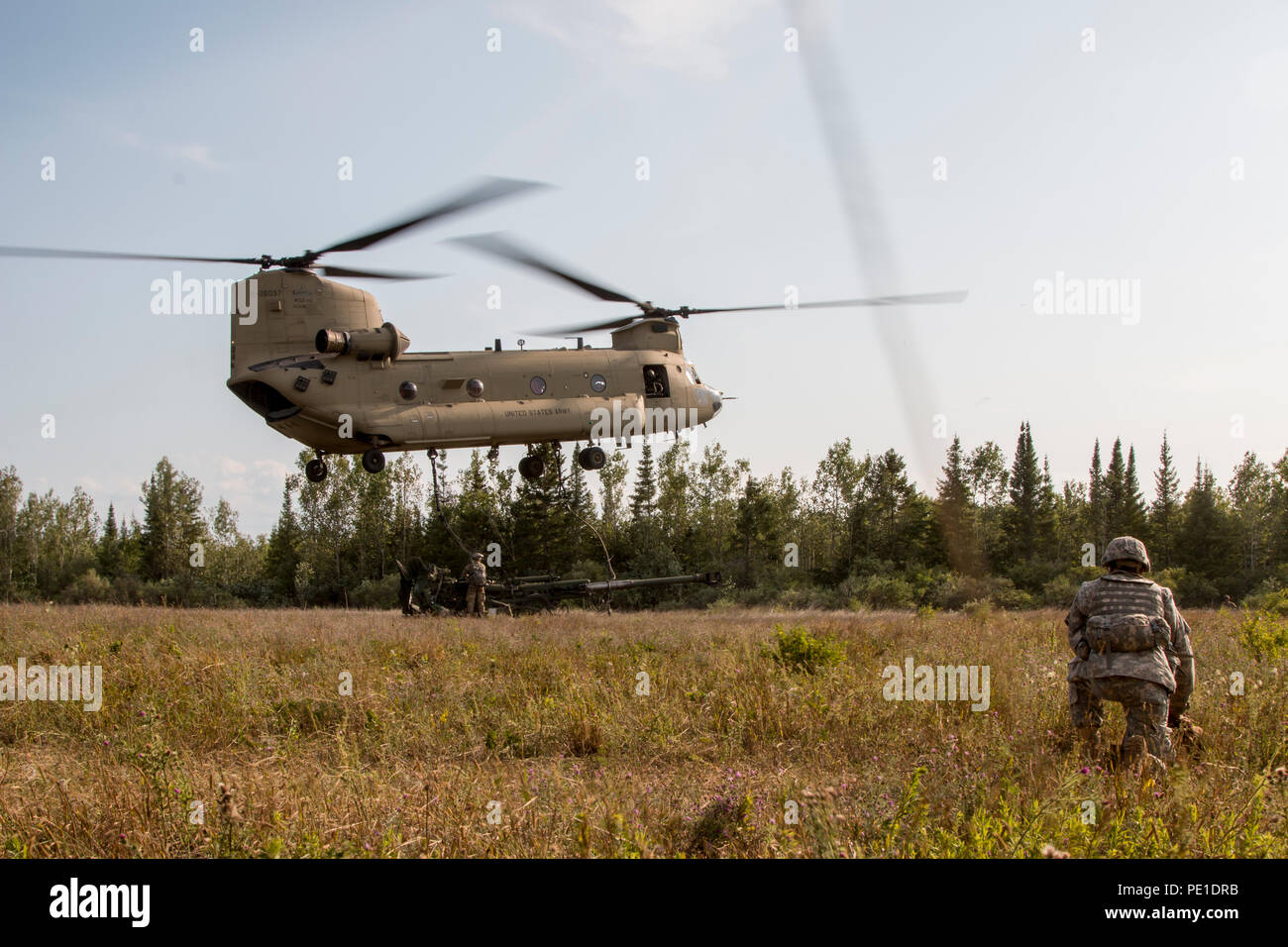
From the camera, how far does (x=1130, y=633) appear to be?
6.71m

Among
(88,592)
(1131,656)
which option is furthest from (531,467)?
(88,592)

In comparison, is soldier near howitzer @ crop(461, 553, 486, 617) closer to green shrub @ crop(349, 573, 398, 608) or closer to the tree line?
the tree line

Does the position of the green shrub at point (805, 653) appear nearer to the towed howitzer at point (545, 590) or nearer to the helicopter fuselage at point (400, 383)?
the helicopter fuselage at point (400, 383)

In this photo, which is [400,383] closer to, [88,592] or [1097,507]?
[88,592]

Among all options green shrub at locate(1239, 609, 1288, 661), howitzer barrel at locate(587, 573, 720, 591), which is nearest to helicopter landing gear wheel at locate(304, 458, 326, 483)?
howitzer barrel at locate(587, 573, 720, 591)

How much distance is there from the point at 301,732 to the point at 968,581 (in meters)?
25.8

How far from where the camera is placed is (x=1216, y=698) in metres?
8.29

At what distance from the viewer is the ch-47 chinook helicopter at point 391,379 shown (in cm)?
1881

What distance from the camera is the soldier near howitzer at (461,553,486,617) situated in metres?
19.8

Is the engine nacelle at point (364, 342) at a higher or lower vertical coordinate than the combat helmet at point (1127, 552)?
higher

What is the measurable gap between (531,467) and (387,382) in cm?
457

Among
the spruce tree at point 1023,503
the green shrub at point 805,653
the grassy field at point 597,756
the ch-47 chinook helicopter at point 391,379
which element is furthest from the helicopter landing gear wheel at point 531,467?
the spruce tree at point 1023,503

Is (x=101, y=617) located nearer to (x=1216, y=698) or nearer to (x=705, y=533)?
(x=1216, y=698)
